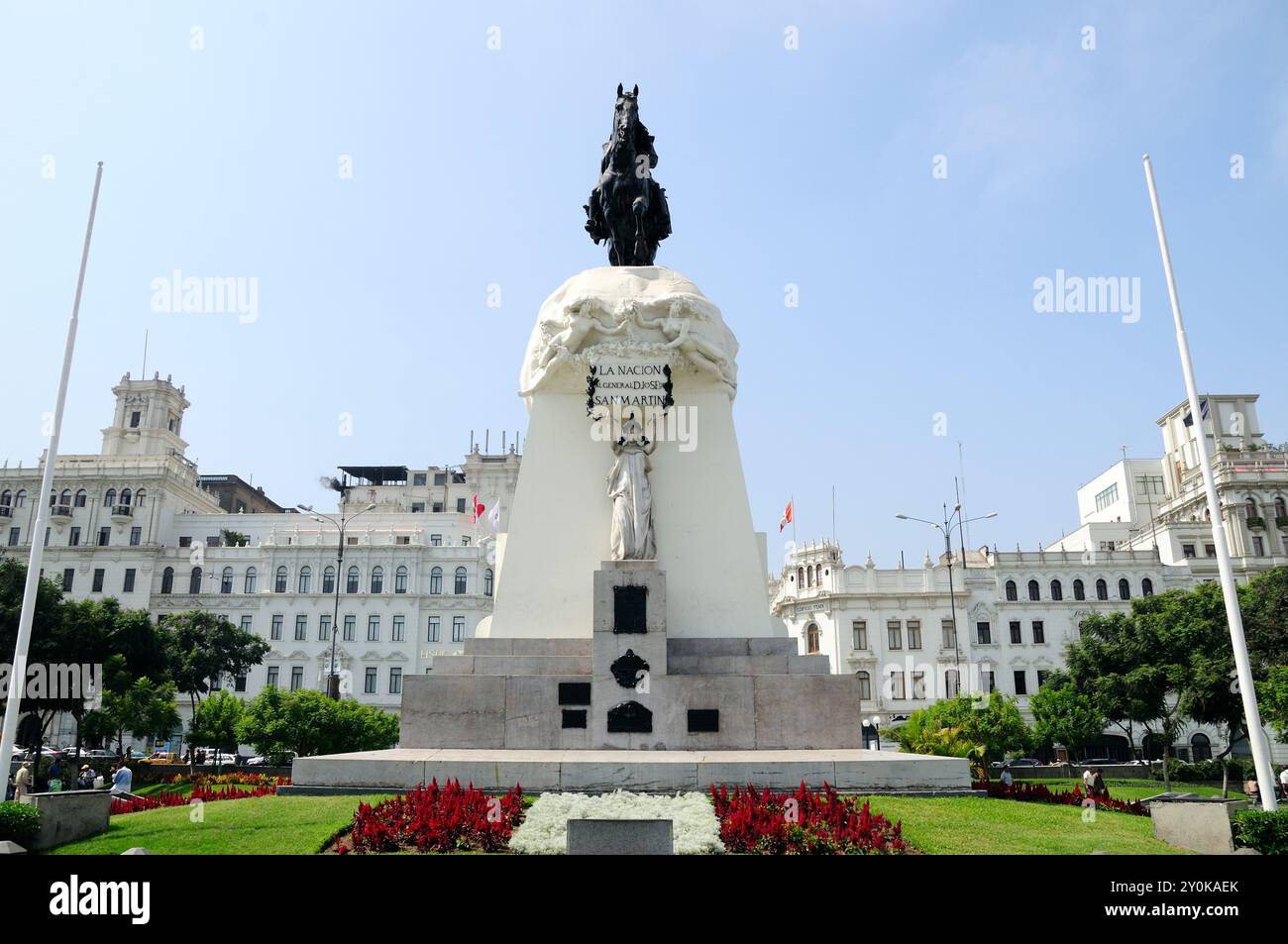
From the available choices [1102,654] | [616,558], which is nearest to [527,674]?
[616,558]

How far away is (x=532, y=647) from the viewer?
15984 mm

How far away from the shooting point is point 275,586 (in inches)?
2689

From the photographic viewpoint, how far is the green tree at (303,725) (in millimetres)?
25734

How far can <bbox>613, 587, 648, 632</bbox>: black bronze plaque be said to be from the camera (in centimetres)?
1520

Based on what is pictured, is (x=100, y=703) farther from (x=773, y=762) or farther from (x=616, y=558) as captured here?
(x=773, y=762)

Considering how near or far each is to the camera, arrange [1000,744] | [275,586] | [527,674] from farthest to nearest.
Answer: [275,586] < [1000,744] < [527,674]

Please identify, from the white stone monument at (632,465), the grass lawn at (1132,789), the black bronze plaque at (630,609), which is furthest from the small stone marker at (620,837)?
the grass lawn at (1132,789)

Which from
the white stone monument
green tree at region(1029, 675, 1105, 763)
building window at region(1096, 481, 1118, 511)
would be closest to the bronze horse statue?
the white stone monument

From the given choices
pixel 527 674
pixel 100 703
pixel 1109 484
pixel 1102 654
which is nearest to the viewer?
pixel 527 674

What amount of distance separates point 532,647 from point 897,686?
4821cm

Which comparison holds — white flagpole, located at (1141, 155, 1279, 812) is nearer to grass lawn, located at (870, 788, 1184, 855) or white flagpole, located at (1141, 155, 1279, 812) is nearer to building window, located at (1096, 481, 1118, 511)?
grass lawn, located at (870, 788, 1184, 855)

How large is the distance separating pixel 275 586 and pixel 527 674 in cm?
5862
